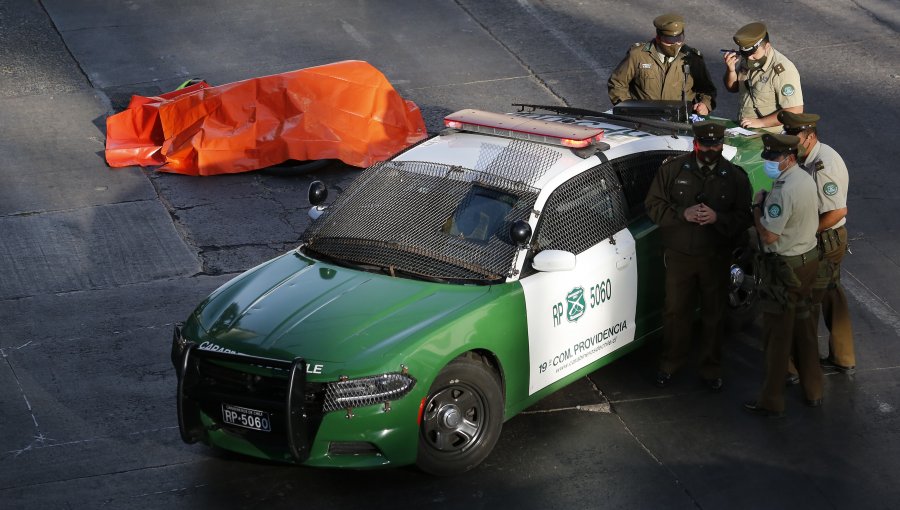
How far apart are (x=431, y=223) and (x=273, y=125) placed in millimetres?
4780

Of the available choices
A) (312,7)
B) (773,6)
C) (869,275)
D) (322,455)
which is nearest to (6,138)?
(312,7)

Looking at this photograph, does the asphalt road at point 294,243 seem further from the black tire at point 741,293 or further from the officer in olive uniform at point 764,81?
the officer in olive uniform at point 764,81

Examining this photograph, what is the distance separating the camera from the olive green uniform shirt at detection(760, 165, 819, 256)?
7.63 meters

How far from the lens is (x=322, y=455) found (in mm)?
6773

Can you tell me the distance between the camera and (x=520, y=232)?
24.0ft

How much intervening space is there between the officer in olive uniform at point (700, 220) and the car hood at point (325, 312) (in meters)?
1.48

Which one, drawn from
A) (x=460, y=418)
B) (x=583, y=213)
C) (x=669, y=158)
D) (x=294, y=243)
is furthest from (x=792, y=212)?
(x=294, y=243)

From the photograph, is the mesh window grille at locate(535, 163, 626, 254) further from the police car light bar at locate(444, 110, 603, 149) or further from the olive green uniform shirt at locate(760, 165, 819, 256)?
the olive green uniform shirt at locate(760, 165, 819, 256)


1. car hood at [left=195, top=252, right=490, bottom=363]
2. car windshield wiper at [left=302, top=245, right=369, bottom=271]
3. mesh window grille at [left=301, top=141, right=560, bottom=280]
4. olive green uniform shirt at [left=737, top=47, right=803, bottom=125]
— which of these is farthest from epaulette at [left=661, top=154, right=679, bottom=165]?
car windshield wiper at [left=302, top=245, right=369, bottom=271]

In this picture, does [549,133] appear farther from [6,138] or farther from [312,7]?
[312,7]

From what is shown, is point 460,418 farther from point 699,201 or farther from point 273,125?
point 273,125

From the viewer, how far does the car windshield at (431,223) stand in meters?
7.51

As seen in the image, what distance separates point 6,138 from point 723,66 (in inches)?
315

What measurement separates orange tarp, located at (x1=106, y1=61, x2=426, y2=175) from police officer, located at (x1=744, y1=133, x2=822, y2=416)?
5.05m
